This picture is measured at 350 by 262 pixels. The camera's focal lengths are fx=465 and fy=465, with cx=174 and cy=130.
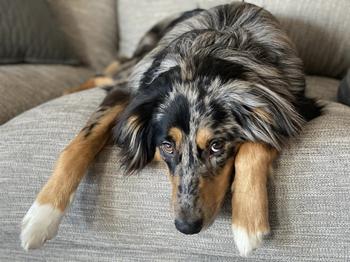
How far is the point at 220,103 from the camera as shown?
118 cm

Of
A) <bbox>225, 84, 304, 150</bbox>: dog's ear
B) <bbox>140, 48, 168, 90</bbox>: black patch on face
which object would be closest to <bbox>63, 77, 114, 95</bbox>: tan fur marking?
<bbox>140, 48, 168, 90</bbox>: black patch on face

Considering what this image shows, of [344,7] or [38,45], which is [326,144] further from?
[38,45]

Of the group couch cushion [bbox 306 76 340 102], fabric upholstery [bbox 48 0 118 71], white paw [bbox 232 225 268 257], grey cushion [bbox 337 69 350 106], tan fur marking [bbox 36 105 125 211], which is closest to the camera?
white paw [bbox 232 225 268 257]

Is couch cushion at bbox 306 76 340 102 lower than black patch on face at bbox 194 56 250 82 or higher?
lower

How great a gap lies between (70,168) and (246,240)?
49cm

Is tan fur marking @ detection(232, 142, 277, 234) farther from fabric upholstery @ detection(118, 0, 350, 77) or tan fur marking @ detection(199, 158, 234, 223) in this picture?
fabric upholstery @ detection(118, 0, 350, 77)

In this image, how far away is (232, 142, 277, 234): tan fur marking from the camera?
109cm

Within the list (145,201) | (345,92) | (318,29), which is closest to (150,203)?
(145,201)

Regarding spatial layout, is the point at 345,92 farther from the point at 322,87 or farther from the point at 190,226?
the point at 190,226

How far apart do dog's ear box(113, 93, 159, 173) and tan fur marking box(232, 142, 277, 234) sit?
0.26 m

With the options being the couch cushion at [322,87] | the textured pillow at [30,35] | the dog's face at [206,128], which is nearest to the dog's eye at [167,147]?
the dog's face at [206,128]

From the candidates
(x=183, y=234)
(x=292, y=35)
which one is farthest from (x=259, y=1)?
(x=183, y=234)

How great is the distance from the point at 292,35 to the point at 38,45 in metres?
1.17

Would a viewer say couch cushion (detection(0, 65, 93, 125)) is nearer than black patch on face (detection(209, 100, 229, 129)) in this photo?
No
